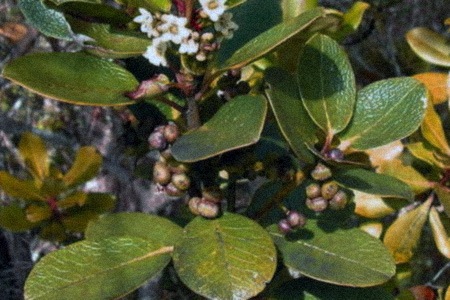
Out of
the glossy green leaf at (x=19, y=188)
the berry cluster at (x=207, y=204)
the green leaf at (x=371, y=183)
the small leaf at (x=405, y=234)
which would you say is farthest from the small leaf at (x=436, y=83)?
the glossy green leaf at (x=19, y=188)

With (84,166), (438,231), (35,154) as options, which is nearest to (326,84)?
(438,231)

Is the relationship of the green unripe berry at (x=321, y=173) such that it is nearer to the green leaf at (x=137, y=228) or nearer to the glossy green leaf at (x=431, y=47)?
the green leaf at (x=137, y=228)

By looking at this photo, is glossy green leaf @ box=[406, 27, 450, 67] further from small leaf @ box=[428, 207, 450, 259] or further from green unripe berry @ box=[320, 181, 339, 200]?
green unripe berry @ box=[320, 181, 339, 200]

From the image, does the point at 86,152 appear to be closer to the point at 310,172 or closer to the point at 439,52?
the point at 439,52

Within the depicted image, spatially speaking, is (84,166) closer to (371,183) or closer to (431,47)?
(431,47)

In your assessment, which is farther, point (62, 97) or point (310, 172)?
point (310, 172)

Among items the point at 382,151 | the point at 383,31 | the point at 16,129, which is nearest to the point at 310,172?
the point at 382,151

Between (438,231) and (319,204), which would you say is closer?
(319,204)

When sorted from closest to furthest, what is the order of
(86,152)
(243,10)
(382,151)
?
1. (243,10)
2. (382,151)
3. (86,152)
